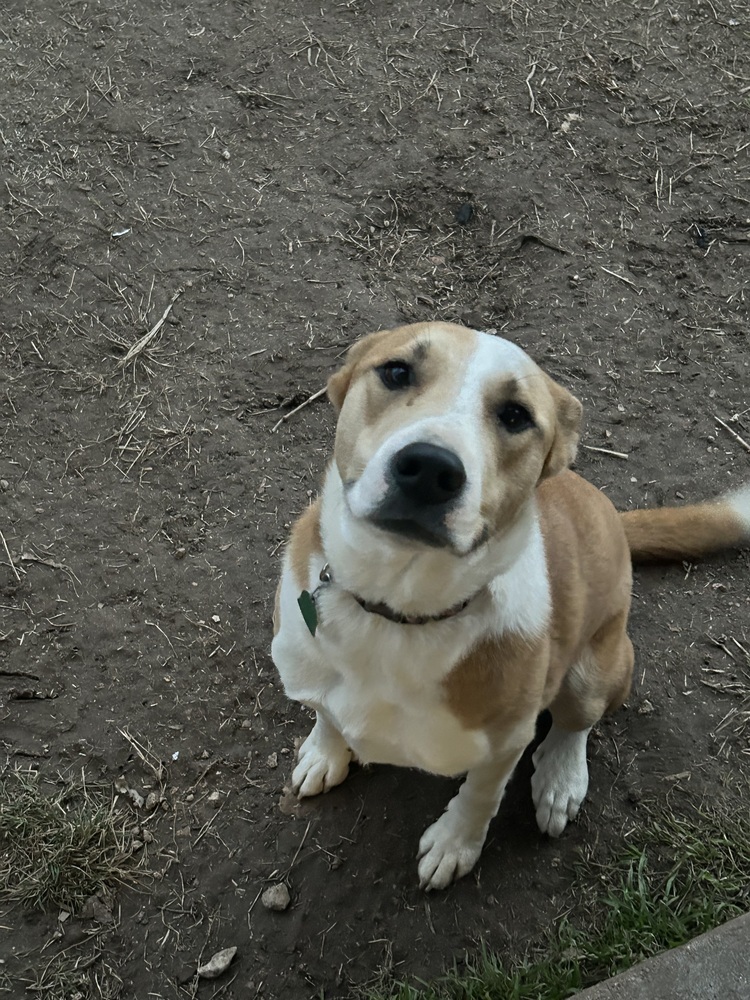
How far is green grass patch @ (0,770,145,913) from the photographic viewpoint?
117 inches

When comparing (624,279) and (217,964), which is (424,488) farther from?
(624,279)

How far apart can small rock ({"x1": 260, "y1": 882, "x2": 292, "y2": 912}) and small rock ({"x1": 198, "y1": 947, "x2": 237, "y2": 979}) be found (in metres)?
0.18

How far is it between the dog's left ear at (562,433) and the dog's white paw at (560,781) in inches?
47.4

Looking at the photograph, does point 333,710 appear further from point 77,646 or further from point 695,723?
point 695,723

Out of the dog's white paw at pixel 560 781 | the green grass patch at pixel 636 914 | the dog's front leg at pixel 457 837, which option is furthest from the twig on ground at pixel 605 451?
the dog's front leg at pixel 457 837

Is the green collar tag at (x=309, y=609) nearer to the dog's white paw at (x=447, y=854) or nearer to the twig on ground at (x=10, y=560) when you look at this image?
the dog's white paw at (x=447, y=854)

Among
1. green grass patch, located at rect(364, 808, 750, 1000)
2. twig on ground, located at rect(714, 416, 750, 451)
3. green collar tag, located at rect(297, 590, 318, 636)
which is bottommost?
green grass patch, located at rect(364, 808, 750, 1000)

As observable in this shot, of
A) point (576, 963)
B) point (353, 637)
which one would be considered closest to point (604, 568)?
point (353, 637)

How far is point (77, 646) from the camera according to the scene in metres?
3.52

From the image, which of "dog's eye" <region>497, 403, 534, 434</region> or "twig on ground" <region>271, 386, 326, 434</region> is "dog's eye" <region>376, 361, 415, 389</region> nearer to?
"dog's eye" <region>497, 403, 534, 434</region>

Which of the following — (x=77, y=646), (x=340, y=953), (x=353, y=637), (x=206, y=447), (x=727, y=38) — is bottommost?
(x=340, y=953)

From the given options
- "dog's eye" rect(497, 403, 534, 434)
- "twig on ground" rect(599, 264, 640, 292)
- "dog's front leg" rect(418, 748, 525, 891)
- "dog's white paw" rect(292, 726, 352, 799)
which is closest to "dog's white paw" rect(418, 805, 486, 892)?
"dog's front leg" rect(418, 748, 525, 891)

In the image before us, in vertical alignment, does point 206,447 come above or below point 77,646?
above

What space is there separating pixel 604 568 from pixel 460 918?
1.33 m
